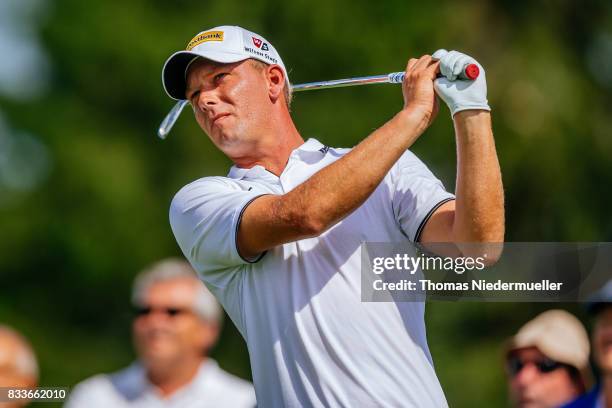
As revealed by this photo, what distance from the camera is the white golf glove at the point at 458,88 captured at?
343 centimetres

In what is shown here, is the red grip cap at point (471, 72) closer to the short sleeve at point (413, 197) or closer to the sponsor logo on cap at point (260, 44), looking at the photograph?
the short sleeve at point (413, 197)

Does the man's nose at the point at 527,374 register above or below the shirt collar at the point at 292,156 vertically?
below

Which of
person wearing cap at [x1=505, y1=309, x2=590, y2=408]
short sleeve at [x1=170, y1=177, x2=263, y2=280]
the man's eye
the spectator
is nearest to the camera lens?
short sleeve at [x1=170, y1=177, x2=263, y2=280]

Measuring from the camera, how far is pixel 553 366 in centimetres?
425

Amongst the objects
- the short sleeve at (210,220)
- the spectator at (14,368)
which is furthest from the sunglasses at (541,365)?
the spectator at (14,368)

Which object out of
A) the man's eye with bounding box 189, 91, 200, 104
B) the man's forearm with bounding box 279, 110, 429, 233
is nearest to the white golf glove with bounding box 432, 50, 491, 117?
the man's forearm with bounding box 279, 110, 429, 233

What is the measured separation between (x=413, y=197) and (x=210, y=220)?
583 millimetres

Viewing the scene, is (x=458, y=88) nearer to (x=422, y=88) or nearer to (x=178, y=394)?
(x=422, y=88)

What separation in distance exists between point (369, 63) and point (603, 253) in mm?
5784

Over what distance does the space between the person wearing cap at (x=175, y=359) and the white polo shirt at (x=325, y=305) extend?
1.07 metres

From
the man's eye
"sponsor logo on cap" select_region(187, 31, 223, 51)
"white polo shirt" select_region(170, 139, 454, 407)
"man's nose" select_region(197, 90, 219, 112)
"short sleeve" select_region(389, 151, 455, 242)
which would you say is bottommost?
"white polo shirt" select_region(170, 139, 454, 407)

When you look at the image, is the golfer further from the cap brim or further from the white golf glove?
the cap brim

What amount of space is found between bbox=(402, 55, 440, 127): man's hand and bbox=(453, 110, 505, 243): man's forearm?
0.08m

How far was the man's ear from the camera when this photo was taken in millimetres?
4074
